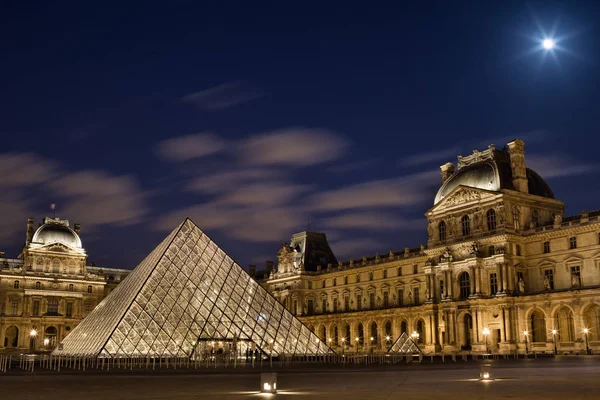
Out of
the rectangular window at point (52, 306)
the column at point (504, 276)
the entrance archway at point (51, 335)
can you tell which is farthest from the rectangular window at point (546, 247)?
the rectangular window at point (52, 306)

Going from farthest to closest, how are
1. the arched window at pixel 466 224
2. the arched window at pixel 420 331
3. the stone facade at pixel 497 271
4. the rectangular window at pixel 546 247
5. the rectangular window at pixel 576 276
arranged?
the arched window at pixel 420 331
the arched window at pixel 466 224
the rectangular window at pixel 546 247
the stone facade at pixel 497 271
the rectangular window at pixel 576 276

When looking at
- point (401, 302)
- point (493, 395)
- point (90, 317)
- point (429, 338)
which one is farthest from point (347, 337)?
point (493, 395)

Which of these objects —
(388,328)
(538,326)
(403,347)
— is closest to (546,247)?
(538,326)

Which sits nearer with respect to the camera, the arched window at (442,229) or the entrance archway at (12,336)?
the arched window at (442,229)

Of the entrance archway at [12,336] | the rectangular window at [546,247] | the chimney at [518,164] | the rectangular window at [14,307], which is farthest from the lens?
the rectangular window at [14,307]

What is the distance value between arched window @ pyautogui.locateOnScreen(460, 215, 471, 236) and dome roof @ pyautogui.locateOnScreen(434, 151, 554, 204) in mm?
2463

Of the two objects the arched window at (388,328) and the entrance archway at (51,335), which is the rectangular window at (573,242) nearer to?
the arched window at (388,328)

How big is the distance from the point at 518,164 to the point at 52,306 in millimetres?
51256

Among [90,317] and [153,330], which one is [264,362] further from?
[90,317]

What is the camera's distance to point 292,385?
1638 cm

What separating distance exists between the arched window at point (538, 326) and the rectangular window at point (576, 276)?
364 cm

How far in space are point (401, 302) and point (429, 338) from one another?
7.85m

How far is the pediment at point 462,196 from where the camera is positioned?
160 ft

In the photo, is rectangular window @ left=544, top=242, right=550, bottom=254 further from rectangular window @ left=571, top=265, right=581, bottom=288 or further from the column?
the column
